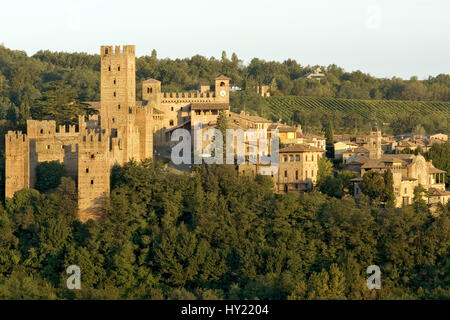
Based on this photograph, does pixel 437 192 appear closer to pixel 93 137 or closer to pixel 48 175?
pixel 93 137

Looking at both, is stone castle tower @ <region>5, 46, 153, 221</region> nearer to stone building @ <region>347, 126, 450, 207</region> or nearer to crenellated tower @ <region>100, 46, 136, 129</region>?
crenellated tower @ <region>100, 46, 136, 129</region>

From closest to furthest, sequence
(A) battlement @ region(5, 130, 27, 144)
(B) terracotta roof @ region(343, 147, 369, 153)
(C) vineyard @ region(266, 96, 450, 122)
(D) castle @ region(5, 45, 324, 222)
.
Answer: (D) castle @ region(5, 45, 324, 222)
(A) battlement @ region(5, 130, 27, 144)
(B) terracotta roof @ region(343, 147, 369, 153)
(C) vineyard @ region(266, 96, 450, 122)

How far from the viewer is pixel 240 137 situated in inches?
1799

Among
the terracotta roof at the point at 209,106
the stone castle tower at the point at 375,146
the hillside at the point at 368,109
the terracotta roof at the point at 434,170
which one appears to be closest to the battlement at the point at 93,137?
the terracotta roof at the point at 209,106

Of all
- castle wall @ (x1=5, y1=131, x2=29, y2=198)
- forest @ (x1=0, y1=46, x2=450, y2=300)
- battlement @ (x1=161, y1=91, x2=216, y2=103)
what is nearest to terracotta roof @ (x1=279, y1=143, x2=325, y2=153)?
forest @ (x1=0, y1=46, x2=450, y2=300)

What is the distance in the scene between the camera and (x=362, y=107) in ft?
233

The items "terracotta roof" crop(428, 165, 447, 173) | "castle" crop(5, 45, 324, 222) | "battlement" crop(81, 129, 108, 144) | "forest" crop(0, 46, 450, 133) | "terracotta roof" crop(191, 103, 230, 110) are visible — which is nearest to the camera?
"battlement" crop(81, 129, 108, 144)

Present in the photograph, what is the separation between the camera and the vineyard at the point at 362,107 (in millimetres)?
68750

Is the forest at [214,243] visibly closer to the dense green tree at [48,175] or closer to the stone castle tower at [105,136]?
the dense green tree at [48,175]

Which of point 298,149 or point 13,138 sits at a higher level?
point 13,138

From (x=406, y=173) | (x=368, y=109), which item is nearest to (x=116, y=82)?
(x=406, y=173)

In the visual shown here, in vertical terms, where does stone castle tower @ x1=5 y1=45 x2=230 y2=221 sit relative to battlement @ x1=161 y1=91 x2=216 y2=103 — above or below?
below

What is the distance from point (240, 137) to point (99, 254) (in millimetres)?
10307

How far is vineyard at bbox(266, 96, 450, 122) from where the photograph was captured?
6875 centimetres
